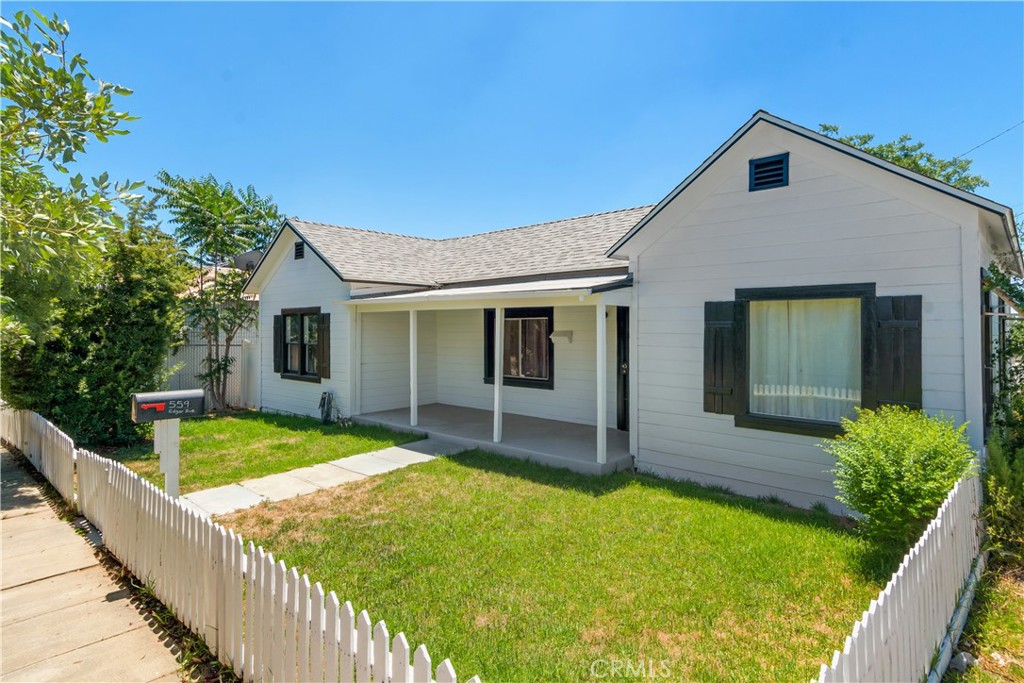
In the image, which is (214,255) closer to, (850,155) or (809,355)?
(809,355)

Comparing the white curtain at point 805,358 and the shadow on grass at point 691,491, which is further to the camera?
the white curtain at point 805,358

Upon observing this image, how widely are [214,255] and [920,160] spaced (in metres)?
32.2

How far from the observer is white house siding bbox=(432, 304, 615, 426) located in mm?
9930

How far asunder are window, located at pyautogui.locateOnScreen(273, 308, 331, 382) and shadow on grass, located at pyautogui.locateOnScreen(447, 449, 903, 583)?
210 inches

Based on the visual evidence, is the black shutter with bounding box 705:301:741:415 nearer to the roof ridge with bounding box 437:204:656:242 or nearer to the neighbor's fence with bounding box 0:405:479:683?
the roof ridge with bounding box 437:204:656:242

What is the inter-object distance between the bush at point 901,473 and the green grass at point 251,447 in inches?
277

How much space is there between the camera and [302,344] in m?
12.5

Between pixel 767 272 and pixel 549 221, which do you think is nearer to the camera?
pixel 767 272

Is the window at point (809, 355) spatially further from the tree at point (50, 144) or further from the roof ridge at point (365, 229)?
the roof ridge at point (365, 229)

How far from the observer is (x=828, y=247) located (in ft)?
18.9

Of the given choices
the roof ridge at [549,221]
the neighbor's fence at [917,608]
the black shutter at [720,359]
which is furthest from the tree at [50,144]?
the roof ridge at [549,221]

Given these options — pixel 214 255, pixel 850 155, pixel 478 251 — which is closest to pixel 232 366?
pixel 214 255

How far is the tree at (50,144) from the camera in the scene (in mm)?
3912

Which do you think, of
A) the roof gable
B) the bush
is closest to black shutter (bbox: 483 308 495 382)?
the roof gable
